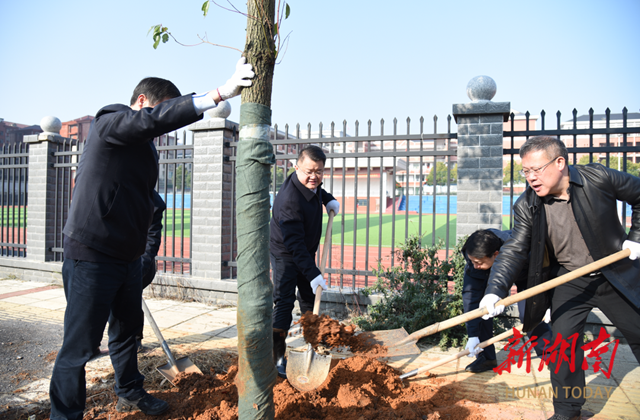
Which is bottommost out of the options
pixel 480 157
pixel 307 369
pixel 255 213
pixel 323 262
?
Result: pixel 307 369

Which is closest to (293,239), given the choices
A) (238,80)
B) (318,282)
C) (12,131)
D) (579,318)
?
(318,282)

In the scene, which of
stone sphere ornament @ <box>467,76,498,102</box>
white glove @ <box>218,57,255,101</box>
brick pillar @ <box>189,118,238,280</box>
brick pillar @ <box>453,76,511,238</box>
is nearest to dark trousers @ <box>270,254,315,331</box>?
white glove @ <box>218,57,255,101</box>

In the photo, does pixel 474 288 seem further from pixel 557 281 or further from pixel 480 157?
pixel 480 157

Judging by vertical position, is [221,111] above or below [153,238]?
above

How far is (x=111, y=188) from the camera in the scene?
7.57ft

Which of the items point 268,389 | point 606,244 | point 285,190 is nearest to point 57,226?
point 285,190

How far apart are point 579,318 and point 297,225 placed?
212 cm

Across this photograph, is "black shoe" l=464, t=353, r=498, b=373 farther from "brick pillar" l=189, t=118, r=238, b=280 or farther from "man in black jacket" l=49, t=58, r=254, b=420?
"brick pillar" l=189, t=118, r=238, b=280

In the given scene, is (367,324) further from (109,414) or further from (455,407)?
(109,414)

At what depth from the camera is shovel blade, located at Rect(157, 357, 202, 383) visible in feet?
9.81

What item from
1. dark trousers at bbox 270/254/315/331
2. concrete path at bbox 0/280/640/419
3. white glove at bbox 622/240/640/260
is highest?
white glove at bbox 622/240/640/260

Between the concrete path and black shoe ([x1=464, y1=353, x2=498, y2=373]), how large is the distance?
5cm

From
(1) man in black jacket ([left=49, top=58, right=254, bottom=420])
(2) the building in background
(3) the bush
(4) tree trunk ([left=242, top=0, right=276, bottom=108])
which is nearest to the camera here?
(4) tree trunk ([left=242, top=0, right=276, bottom=108])

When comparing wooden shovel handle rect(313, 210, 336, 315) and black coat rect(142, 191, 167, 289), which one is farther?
black coat rect(142, 191, 167, 289)
